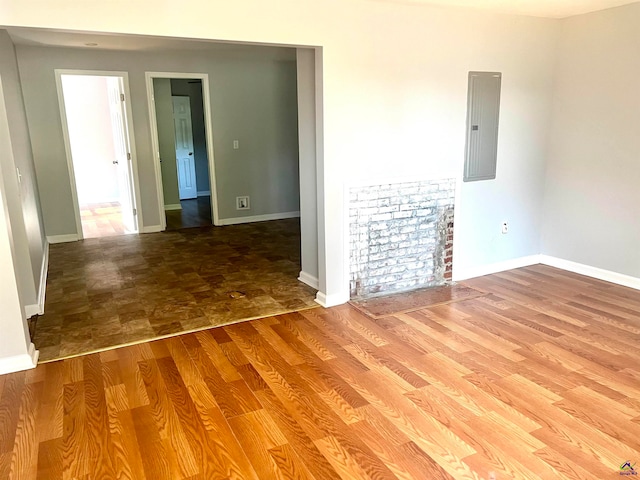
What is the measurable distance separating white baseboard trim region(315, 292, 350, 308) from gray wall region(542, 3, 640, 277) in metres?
2.42

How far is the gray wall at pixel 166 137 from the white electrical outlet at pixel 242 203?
174cm

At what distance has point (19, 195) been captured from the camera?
12.2ft

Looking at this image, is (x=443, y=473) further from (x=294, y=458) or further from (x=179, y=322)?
(x=179, y=322)

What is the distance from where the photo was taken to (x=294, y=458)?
2.15m

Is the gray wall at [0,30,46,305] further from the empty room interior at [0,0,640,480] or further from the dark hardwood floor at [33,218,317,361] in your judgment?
the dark hardwood floor at [33,218,317,361]

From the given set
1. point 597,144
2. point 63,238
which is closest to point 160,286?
point 63,238

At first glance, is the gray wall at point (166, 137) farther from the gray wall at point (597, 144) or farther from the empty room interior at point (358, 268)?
the gray wall at point (597, 144)

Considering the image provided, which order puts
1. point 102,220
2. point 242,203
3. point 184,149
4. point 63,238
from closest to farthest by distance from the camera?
1. point 63,238
2. point 242,203
3. point 102,220
4. point 184,149

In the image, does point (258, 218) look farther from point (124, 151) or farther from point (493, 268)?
point (493, 268)

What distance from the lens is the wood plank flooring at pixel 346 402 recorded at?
2.12m

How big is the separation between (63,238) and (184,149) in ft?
12.2

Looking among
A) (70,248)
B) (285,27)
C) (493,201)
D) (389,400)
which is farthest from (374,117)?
(70,248)

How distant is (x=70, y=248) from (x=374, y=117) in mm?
4163

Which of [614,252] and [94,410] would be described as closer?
[94,410]
